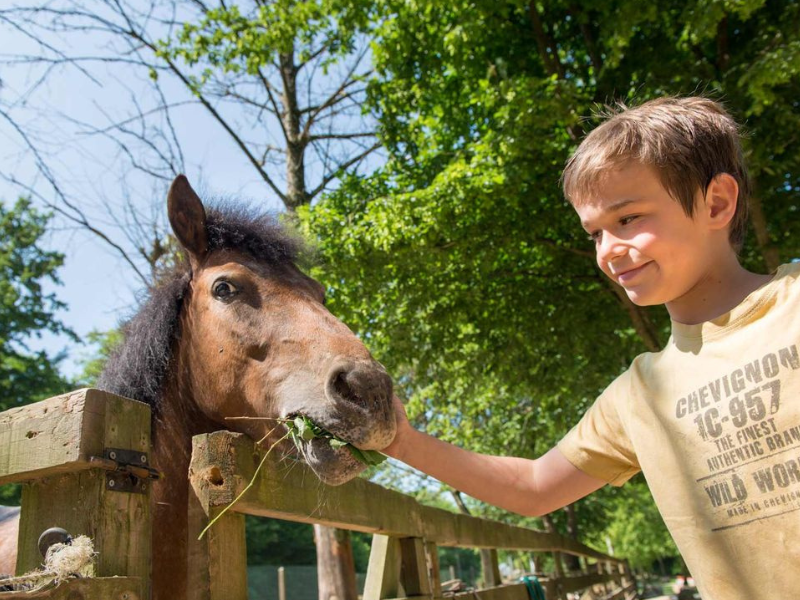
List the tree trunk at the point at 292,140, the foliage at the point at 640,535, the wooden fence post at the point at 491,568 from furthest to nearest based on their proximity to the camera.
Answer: the foliage at the point at 640,535 → the tree trunk at the point at 292,140 → the wooden fence post at the point at 491,568

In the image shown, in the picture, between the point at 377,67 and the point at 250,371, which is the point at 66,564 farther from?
the point at 377,67

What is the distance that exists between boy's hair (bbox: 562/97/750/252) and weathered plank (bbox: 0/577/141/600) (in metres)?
1.49

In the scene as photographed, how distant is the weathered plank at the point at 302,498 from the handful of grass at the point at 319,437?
0.11 m

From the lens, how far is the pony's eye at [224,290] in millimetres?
2540

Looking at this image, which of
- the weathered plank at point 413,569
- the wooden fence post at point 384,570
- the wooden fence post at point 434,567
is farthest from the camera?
the wooden fence post at point 434,567

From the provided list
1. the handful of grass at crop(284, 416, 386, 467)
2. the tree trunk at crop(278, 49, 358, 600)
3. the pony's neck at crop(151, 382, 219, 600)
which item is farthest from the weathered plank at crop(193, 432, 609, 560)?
the tree trunk at crop(278, 49, 358, 600)

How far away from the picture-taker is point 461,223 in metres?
8.02

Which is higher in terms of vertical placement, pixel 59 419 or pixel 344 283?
pixel 344 283

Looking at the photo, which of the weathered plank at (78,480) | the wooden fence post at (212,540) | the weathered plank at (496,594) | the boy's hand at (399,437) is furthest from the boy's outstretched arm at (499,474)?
the weathered plank at (496,594)

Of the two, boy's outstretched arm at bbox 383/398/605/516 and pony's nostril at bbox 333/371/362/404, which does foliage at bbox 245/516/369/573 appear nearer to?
pony's nostril at bbox 333/371/362/404

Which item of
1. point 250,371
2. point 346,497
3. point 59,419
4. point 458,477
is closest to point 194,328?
point 250,371

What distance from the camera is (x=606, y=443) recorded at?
1.85m

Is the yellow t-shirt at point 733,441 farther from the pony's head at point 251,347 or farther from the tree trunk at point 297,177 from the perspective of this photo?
the tree trunk at point 297,177

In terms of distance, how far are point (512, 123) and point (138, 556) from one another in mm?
6472
